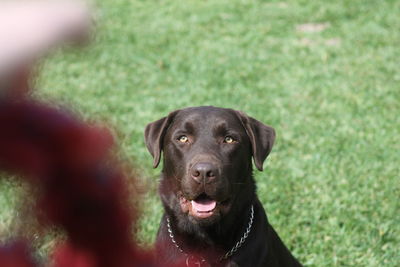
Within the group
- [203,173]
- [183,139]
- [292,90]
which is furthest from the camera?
[292,90]

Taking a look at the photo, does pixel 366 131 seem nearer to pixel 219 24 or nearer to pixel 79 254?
pixel 219 24

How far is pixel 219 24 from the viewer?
10609 mm

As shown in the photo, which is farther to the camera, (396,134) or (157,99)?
(157,99)

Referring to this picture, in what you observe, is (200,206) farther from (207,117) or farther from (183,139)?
(207,117)

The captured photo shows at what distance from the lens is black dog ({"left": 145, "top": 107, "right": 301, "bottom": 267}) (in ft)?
11.9

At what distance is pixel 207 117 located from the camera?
4.02 m

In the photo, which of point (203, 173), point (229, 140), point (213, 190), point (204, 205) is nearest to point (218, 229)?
point (204, 205)

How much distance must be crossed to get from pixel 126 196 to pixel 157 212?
4645 mm

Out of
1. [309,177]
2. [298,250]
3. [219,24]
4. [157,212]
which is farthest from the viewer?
[219,24]

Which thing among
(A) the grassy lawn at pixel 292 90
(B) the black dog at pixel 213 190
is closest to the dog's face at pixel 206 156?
(B) the black dog at pixel 213 190

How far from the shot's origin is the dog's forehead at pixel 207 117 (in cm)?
399

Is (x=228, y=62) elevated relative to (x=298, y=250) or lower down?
lower down

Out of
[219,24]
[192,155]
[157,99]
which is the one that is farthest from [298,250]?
[219,24]

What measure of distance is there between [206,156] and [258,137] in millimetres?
588
